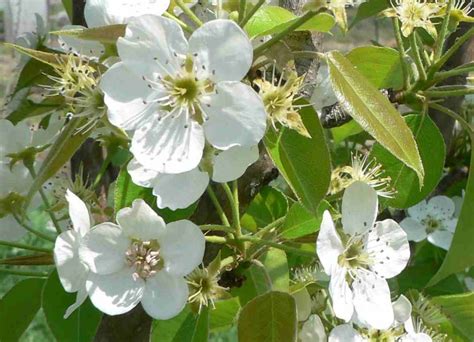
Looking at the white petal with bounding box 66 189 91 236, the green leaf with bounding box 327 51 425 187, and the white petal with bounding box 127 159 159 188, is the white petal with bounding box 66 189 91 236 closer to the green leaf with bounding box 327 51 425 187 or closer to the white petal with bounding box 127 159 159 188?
the white petal with bounding box 127 159 159 188

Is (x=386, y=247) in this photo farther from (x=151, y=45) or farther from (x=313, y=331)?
(x=151, y=45)

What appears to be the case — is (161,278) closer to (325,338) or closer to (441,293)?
(325,338)

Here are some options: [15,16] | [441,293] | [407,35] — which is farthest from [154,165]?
[15,16]

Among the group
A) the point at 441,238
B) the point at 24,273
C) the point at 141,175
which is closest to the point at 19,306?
the point at 24,273

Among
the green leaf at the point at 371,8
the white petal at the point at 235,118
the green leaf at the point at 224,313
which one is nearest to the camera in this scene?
the white petal at the point at 235,118

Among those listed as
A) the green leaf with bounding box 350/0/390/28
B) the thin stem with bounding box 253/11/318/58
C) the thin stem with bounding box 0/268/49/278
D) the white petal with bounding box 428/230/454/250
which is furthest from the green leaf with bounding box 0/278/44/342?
the white petal with bounding box 428/230/454/250

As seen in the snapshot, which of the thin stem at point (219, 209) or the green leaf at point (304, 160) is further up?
the green leaf at point (304, 160)

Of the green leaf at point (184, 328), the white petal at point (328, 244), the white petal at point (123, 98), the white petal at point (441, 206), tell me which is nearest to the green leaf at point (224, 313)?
the green leaf at point (184, 328)

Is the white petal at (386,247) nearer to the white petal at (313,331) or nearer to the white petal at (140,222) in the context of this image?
the white petal at (313,331)
